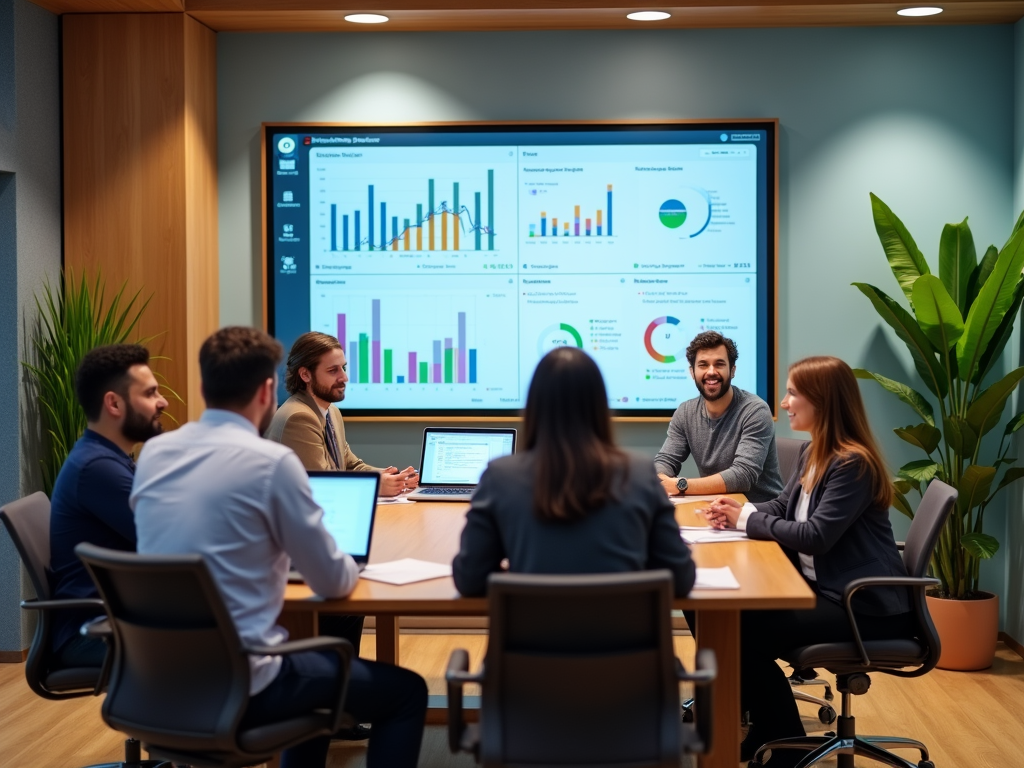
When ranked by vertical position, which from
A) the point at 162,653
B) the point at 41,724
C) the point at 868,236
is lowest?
the point at 41,724

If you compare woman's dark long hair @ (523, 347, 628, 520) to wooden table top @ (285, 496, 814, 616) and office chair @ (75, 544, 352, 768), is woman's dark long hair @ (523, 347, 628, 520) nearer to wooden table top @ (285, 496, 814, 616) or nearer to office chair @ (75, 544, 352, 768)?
wooden table top @ (285, 496, 814, 616)

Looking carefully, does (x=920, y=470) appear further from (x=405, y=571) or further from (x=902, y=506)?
(x=405, y=571)

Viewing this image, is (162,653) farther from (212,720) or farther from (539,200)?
(539,200)

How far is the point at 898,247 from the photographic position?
15.8 ft

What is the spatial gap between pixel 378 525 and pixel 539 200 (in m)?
2.26

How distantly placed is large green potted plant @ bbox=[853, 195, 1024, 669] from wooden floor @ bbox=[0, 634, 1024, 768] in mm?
258

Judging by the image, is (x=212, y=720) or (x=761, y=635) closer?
(x=212, y=720)

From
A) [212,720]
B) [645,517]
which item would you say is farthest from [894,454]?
[212,720]

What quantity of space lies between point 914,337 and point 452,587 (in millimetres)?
2899

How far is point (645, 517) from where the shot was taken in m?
2.29

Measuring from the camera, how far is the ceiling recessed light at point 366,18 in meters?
4.89

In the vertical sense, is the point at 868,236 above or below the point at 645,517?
above

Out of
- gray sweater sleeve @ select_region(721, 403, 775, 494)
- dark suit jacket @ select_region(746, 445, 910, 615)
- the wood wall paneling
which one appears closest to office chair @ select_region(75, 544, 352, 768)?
dark suit jacket @ select_region(746, 445, 910, 615)

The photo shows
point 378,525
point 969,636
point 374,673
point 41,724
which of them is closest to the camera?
point 374,673
